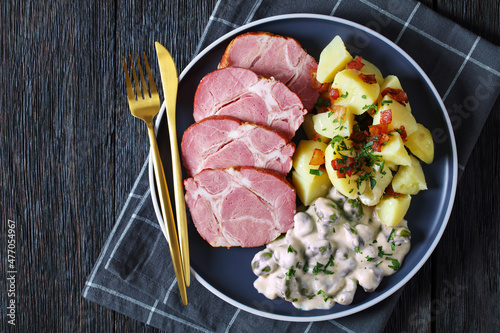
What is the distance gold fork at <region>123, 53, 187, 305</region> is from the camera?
8.70 ft

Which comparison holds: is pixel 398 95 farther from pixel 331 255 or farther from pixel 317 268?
pixel 317 268

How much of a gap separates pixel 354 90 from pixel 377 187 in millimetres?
616

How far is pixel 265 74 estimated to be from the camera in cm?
271

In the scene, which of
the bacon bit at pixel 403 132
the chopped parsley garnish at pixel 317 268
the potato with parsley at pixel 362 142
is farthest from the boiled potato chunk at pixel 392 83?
the chopped parsley garnish at pixel 317 268

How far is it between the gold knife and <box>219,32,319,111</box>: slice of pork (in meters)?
0.37

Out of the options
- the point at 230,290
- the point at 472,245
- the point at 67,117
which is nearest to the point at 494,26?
the point at 472,245

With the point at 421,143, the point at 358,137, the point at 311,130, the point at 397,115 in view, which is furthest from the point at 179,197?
the point at 421,143

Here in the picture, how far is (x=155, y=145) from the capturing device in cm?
268

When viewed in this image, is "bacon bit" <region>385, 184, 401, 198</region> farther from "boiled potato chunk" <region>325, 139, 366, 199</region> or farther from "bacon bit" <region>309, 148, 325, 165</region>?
"bacon bit" <region>309, 148, 325, 165</region>

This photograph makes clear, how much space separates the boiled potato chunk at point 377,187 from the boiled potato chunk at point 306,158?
34 cm

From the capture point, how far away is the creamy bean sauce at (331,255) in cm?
Answer: 256

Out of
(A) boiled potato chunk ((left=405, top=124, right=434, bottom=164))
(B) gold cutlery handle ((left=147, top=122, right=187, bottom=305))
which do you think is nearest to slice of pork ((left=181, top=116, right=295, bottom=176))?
(B) gold cutlery handle ((left=147, top=122, right=187, bottom=305))

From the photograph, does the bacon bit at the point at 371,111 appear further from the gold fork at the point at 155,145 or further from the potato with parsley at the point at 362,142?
the gold fork at the point at 155,145

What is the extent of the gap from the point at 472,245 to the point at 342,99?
1.50 metres
